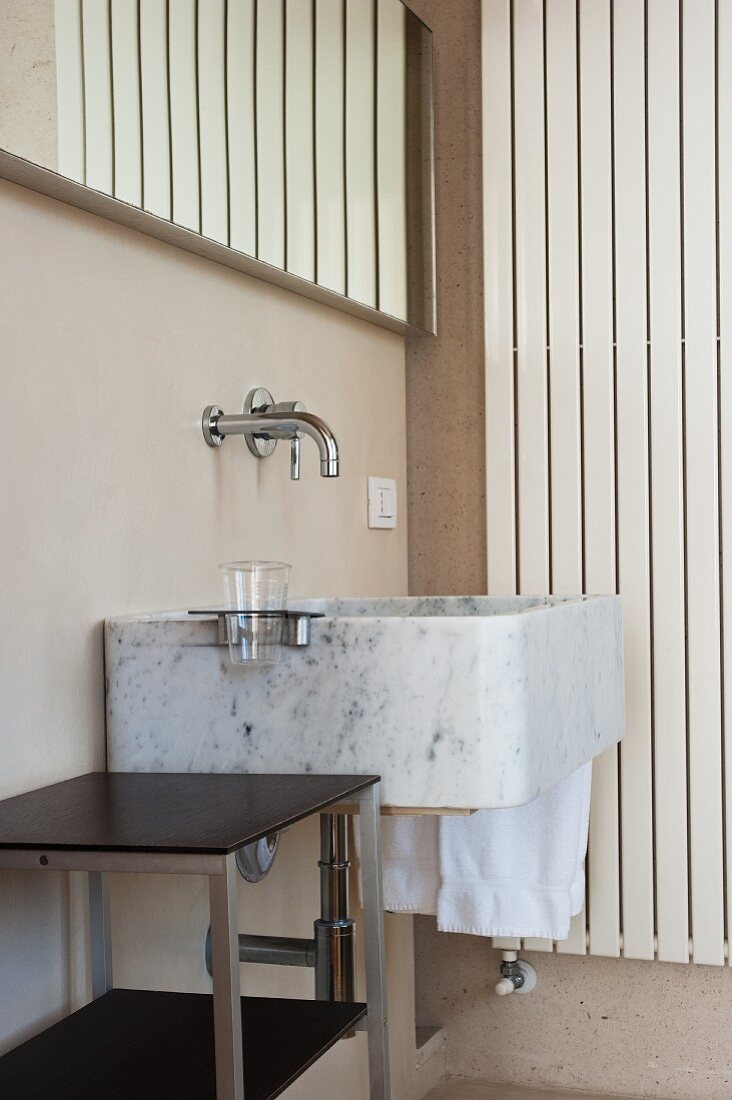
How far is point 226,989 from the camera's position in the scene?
38.4 inches

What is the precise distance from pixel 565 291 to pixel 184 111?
2.93 feet

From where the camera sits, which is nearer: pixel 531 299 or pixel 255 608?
pixel 255 608

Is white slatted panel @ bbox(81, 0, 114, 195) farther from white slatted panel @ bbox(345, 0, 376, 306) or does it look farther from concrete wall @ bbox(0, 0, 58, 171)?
white slatted panel @ bbox(345, 0, 376, 306)

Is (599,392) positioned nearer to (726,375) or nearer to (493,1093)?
(726,375)

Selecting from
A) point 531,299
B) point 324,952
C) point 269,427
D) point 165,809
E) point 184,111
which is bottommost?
point 324,952

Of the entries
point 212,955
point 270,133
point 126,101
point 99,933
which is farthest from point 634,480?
point 212,955

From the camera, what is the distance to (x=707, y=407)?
7.02ft

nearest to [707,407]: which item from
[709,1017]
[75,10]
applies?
[709,1017]

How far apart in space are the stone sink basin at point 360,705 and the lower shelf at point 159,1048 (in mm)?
255

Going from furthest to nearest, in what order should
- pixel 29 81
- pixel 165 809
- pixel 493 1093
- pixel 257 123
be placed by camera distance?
pixel 493 1093 → pixel 257 123 → pixel 29 81 → pixel 165 809

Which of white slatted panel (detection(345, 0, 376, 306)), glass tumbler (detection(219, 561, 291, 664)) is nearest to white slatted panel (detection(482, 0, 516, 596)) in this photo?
white slatted panel (detection(345, 0, 376, 306))

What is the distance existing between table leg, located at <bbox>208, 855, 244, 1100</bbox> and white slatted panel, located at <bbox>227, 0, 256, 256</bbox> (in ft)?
3.21

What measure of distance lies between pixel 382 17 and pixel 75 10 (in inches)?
36.9

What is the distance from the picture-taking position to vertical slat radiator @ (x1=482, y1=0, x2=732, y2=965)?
2.14 m
